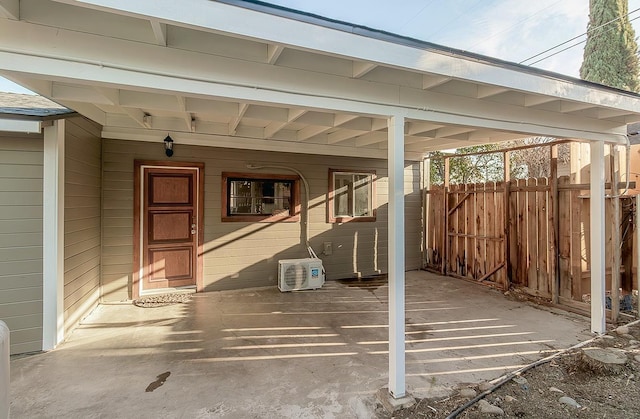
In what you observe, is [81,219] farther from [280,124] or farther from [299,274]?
[299,274]

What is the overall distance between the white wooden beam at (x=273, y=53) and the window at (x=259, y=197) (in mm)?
3329

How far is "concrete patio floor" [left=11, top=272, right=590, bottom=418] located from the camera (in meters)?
2.28

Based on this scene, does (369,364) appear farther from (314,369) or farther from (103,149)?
(103,149)

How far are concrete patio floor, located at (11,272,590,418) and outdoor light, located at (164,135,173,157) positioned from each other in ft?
7.31

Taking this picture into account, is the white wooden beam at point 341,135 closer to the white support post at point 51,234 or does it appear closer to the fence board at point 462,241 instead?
the fence board at point 462,241

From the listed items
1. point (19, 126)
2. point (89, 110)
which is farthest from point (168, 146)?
point (19, 126)

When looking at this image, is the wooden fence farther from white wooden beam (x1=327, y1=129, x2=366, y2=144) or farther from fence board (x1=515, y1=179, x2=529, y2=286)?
white wooden beam (x1=327, y1=129, x2=366, y2=144)

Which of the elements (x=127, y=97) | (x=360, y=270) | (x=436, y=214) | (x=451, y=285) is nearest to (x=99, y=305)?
(x=127, y=97)

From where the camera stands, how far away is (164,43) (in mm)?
1838

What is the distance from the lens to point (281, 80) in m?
2.17

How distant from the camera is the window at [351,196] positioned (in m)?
6.00

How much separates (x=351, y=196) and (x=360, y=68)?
4076 millimetres

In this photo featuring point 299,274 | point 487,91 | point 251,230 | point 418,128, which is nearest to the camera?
point 487,91

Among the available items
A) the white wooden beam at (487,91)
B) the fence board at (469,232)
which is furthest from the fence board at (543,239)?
the white wooden beam at (487,91)
